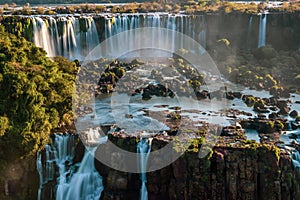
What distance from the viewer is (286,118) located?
106 feet

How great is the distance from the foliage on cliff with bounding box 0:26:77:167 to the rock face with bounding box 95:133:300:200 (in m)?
8.10

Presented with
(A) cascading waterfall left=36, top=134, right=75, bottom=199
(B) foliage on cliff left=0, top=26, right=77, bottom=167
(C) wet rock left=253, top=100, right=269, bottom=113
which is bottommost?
(A) cascading waterfall left=36, top=134, right=75, bottom=199

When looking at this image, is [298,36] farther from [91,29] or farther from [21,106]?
[21,106]

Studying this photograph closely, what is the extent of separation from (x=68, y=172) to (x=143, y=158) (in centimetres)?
491

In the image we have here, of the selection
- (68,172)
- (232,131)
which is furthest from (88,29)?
(232,131)

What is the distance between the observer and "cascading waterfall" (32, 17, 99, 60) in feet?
152

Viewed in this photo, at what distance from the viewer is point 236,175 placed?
24.2 meters

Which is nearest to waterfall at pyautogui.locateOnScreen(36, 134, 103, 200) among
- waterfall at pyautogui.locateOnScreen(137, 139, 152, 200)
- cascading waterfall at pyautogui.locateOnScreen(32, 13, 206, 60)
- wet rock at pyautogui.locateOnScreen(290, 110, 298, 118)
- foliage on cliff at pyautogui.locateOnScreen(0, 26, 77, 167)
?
foliage on cliff at pyautogui.locateOnScreen(0, 26, 77, 167)

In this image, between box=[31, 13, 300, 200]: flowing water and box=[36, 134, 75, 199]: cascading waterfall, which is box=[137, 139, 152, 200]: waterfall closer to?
box=[31, 13, 300, 200]: flowing water

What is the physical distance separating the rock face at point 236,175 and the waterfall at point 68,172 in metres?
5.10

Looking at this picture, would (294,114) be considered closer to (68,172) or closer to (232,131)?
(232,131)

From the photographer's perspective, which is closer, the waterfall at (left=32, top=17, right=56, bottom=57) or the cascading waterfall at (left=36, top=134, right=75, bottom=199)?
the cascading waterfall at (left=36, top=134, right=75, bottom=199)

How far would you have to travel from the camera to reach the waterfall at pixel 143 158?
25422 millimetres

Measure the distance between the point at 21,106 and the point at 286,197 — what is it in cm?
1613
